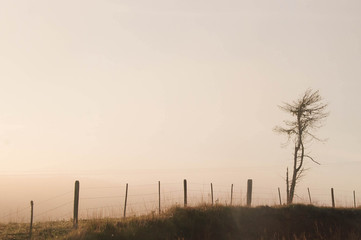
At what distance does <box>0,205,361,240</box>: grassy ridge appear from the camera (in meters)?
15.9

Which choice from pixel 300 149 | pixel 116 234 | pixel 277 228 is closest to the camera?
pixel 116 234

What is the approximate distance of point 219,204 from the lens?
19953mm

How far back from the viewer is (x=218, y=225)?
59.7ft

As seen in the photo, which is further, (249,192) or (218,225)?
(249,192)

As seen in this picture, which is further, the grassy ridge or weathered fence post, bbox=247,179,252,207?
weathered fence post, bbox=247,179,252,207

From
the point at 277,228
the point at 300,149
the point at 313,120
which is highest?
the point at 313,120

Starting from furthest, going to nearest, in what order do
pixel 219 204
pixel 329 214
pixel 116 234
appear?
1. pixel 329 214
2. pixel 219 204
3. pixel 116 234

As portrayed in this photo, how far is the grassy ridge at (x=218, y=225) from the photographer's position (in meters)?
15.9

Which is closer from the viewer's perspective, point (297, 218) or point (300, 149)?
point (297, 218)

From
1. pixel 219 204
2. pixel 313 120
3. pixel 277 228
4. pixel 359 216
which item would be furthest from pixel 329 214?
pixel 313 120

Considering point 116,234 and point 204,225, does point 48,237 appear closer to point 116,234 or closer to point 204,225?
point 116,234

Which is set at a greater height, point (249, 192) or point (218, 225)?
point (249, 192)

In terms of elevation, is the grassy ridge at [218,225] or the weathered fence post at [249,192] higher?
the weathered fence post at [249,192]

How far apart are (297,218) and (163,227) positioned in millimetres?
7604
